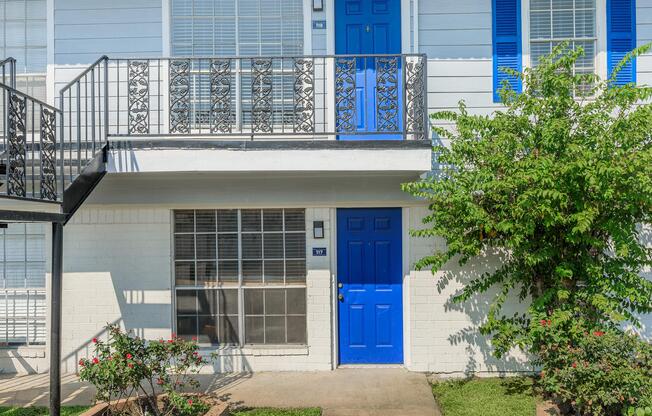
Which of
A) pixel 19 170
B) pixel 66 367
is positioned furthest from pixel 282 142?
pixel 66 367

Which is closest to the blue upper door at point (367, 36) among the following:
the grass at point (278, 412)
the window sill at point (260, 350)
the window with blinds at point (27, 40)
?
the window sill at point (260, 350)

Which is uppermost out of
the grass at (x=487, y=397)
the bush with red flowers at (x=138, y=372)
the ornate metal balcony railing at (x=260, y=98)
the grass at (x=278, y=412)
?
the ornate metal balcony railing at (x=260, y=98)

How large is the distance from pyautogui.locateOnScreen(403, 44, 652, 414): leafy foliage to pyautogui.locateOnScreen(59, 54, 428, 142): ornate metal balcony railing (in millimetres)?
650

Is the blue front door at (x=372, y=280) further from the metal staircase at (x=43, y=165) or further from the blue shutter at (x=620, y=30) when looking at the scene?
the blue shutter at (x=620, y=30)

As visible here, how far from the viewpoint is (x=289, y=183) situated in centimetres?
685

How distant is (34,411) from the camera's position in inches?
225

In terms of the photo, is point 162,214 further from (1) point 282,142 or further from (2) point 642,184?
(2) point 642,184

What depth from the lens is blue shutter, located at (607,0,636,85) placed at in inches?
269

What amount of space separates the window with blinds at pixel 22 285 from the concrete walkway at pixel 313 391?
23.3 inches

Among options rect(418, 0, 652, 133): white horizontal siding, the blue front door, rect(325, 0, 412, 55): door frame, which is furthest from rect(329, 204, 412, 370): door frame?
rect(325, 0, 412, 55): door frame

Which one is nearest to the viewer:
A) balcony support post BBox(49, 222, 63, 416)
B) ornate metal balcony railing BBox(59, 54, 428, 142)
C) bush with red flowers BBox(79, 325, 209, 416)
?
bush with red flowers BBox(79, 325, 209, 416)

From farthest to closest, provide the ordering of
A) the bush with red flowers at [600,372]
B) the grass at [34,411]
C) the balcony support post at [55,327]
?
the grass at [34,411]
the balcony support post at [55,327]
the bush with red flowers at [600,372]

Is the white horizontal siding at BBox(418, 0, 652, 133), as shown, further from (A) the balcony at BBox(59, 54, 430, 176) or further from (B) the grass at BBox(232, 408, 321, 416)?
Result: (B) the grass at BBox(232, 408, 321, 416)

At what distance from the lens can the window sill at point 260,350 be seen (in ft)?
22.8
